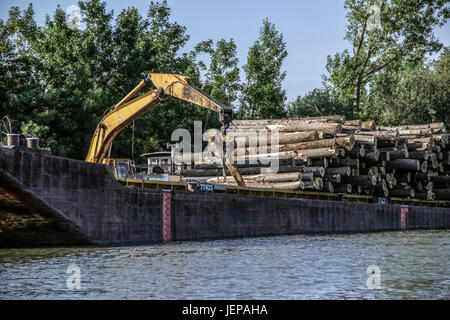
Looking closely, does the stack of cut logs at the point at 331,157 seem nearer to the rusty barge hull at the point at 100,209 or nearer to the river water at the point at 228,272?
the rusty barge hull at the point at 100,209

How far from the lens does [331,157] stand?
28.2 metres

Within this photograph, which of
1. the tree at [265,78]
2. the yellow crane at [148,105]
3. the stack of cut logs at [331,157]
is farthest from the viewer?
the tree at [265,78]

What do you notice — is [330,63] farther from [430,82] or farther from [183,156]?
[183,156]

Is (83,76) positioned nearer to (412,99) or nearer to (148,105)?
(148,105)

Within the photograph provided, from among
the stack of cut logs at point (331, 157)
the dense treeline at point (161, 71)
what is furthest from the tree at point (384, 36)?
the stack of cut logs at point (331, 157)

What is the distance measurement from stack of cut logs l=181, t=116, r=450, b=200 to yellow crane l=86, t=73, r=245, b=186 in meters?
3.47

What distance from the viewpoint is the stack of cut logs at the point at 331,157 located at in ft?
91.9

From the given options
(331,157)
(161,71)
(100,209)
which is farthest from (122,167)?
(161,71)

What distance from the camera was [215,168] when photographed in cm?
3038

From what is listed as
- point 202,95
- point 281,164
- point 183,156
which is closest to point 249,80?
point 183,156

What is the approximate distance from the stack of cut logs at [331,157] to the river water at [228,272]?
829 cm

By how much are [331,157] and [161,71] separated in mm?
24391

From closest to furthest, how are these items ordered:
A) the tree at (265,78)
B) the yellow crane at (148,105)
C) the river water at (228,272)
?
the river water at (228,272) < the yellow crane at (148,105) < the tree at (265,78)

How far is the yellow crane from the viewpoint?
23.1 metres
